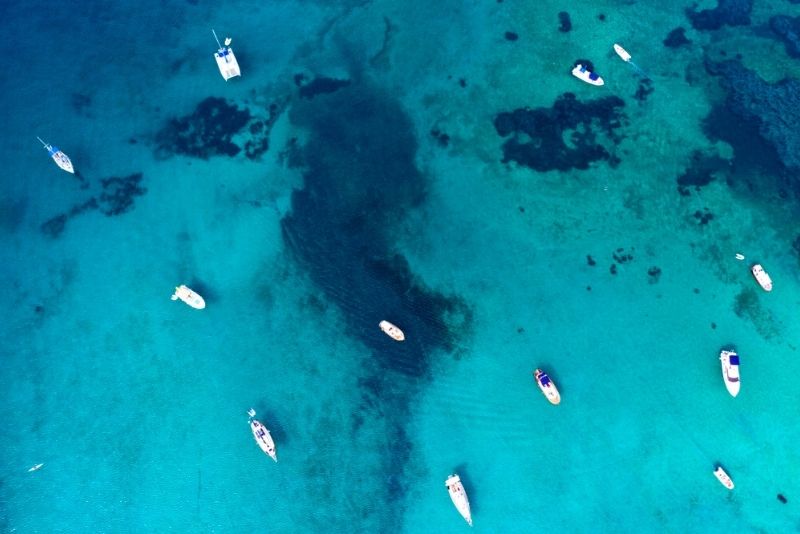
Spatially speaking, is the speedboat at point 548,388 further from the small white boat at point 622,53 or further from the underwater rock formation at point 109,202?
the underwater rock formation at point 109,202

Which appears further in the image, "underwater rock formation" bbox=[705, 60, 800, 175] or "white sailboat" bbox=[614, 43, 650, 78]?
"white sailboat" bbox=[614, 43, 650, 78]

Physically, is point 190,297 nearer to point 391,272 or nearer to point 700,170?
point 391,272

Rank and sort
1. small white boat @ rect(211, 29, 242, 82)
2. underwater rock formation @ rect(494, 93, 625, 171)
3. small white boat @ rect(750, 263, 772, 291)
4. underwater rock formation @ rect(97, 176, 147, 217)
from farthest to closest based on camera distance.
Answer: small white boat @ rect(211, 29, 242, 82)
underwater rock formation @ rect(97, 176, 147, 217)
underwater rock formation @ rect(494, 93, 625, 171)
small white boat @ rect(750, 263, 772, 291)

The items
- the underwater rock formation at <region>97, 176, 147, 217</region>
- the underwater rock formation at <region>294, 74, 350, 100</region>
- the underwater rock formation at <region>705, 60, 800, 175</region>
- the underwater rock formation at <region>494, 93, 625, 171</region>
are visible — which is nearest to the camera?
the underwater rock formation at <region>705, 60, 800, 175</region>

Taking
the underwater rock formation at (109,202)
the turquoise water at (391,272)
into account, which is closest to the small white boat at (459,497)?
the turquoise water at (391,272)

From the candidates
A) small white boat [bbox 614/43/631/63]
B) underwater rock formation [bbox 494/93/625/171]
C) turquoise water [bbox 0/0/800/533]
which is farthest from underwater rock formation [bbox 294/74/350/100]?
small white boat [bbox 614/43/631/63]

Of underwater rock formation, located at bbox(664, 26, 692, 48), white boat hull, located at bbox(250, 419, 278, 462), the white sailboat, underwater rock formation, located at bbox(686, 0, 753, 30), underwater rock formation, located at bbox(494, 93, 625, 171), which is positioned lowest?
white boat hull, located at bbox(250, 419, 278, 462)

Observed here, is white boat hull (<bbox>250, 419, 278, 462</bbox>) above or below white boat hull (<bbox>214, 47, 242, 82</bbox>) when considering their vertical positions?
below

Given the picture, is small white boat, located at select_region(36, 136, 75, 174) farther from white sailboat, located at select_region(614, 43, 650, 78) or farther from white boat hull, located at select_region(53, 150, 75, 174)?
white sailboat, located at select_region(614, 43, 650, 78)
